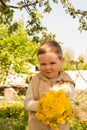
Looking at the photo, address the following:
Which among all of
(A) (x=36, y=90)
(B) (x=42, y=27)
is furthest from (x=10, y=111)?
(A) (x=36, y=90)

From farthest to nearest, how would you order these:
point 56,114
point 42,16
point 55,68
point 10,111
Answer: point 10,111
point 42,16
point 55,68
point 56,114

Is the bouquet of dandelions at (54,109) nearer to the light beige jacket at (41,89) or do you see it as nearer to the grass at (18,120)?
the light beige jacket at (41,89)

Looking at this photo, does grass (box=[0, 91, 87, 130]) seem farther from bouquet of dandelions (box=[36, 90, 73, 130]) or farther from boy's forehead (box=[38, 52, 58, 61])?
bouquet of dandelions (box=[36, 90, 73, 130])

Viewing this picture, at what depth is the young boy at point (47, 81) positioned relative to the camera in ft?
10.6

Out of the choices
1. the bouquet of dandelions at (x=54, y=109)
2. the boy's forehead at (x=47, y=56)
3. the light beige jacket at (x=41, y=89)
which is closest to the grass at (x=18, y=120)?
the light beige jacket at (x=41, y=89)

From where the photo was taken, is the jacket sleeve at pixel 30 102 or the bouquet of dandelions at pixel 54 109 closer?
the bouquet of dandelions at pixel 54 109

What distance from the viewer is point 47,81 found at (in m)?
3.36

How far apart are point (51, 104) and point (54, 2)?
7711 millimetres

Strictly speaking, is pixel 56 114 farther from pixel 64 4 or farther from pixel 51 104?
pixel 64 4

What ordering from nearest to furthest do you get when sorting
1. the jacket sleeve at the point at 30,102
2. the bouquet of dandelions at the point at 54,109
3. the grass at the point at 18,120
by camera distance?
the bouquet of dandelions at the point at 54,109 → the jacket sleeve at the point at 30,102 → the grass at the point at 18,120

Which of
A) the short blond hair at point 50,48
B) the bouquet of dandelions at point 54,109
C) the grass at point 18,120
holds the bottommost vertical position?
the grass at point 18,120

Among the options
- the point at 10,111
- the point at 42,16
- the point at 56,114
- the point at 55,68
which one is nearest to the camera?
the point at 56,114

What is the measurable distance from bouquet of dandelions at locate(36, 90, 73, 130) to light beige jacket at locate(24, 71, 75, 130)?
29 cm

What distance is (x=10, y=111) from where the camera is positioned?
12492 millimetres
